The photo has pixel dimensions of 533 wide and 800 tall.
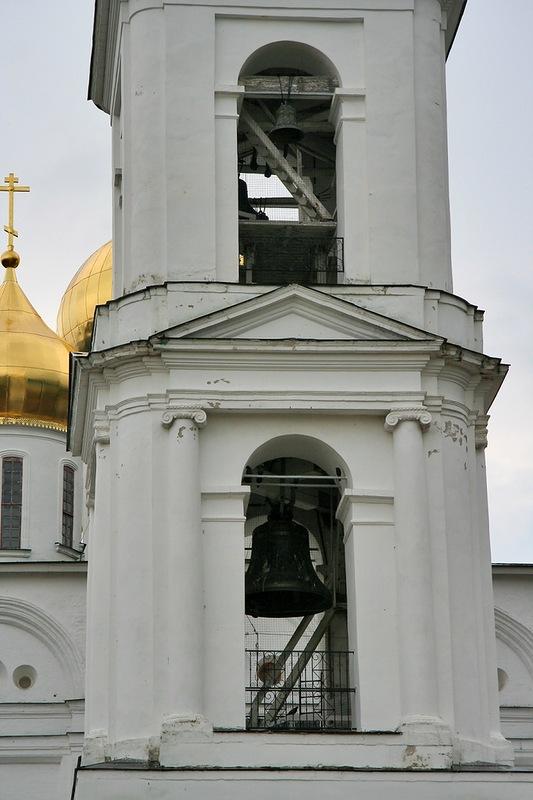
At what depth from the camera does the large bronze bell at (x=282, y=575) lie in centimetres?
2320

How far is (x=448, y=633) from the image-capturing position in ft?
73.3

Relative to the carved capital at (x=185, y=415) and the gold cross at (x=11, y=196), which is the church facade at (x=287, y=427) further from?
the gold cross at (x=11, y=196)

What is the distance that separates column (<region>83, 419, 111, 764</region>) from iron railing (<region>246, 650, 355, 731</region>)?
49.8 inches

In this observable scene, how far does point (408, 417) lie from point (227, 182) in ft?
9.41

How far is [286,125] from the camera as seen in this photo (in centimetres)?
2458

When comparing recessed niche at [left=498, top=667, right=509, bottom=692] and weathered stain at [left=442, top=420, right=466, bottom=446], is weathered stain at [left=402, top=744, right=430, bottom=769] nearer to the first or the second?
weathered stain at [left=442, top=420, right=466, bottom=446]

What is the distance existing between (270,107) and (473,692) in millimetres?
6122

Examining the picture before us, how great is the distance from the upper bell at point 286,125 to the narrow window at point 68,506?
11557mm

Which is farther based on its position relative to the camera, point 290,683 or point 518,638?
point 518,638

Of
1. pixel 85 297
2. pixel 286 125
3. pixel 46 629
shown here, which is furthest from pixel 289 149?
pixel 85 297

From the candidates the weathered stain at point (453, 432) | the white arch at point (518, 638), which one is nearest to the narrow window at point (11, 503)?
the white arch at point (518, 638)

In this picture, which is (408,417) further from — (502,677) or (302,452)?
(502,677)

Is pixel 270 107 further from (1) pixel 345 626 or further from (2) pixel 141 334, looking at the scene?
(1) pixel 345 626

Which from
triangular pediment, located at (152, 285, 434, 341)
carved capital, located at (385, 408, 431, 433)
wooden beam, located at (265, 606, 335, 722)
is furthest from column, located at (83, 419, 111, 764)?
carved capital, located at (385, 408, 431, 433)
